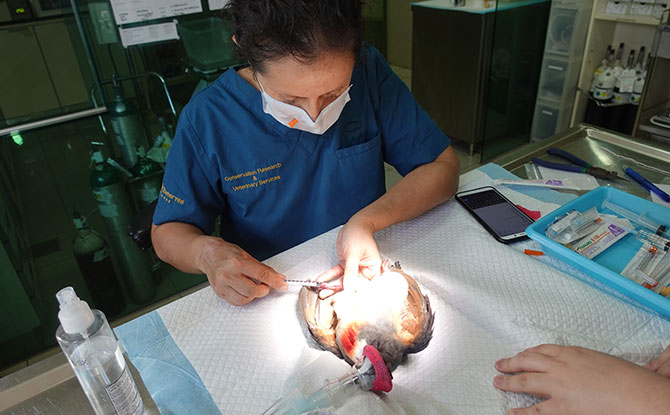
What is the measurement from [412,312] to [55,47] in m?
2.33

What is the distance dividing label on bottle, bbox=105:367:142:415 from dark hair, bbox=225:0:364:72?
2.29 feet

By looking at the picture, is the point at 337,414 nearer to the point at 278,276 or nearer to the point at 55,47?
the point at 278,276

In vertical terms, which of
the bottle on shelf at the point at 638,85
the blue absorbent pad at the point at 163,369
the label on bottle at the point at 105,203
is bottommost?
the label on bottle at the point at 105,203

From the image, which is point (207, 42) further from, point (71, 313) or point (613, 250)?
point (613, 250)

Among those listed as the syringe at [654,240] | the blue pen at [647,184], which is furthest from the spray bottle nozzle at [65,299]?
the blue pen at [647,184]

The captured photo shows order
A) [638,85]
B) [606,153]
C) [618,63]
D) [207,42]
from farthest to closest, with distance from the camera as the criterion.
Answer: [618,63] → [638,85] → [207,42] → [606,153]

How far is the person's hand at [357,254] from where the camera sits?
42.9 inches

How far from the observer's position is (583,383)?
0.76m

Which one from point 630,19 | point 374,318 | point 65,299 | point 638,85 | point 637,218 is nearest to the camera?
point 65,299

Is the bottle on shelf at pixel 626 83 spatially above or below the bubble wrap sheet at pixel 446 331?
below

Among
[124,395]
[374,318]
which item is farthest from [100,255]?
[374,318]

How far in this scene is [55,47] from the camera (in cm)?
231

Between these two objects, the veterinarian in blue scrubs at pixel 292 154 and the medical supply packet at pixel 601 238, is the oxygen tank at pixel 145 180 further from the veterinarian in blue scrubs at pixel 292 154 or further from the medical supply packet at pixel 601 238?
the medical supply packet at pixel 601 238

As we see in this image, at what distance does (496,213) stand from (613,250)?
0.31 metres
